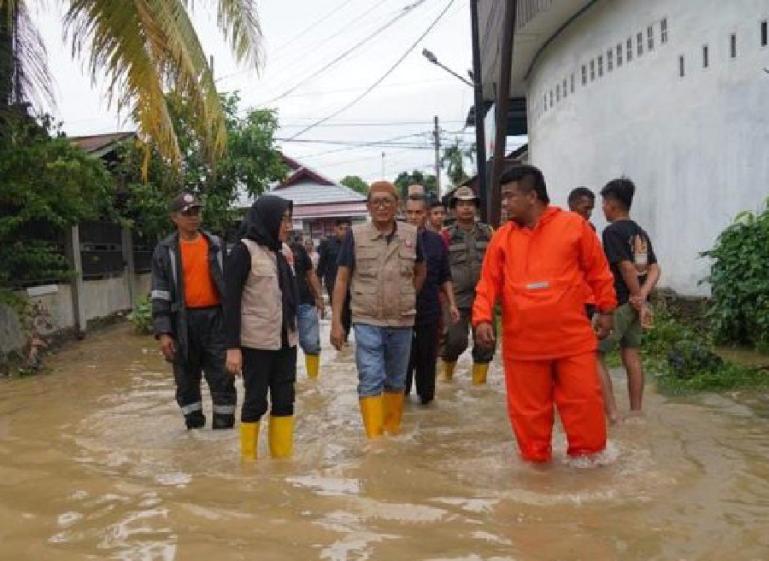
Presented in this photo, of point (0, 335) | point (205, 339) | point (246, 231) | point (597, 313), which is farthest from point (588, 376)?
point (0, 335)

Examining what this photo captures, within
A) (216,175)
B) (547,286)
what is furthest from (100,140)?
(547,286)

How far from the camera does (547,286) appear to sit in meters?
4.56

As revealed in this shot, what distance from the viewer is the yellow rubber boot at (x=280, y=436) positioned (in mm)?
5156

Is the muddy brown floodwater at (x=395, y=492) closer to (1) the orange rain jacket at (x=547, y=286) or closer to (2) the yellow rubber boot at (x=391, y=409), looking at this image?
(2) the yellow rubber boot at (x=391, y=409)

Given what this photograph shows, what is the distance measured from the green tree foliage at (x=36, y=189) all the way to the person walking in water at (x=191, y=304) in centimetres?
514

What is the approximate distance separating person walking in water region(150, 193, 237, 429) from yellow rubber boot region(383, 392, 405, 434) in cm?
110

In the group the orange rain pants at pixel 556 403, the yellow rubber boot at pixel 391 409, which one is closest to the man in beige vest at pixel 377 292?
the yellow rubber boot at pixel 391 409

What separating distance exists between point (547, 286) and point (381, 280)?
4.37 ft

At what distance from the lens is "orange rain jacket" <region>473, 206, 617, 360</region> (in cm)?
456

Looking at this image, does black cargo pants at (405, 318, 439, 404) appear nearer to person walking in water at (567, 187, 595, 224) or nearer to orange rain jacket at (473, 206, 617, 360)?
person walking in water at (567, 187, 595, 224)

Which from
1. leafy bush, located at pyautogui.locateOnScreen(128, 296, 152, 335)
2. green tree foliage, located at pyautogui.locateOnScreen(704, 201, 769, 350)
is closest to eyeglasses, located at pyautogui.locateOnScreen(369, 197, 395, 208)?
green tree foliage, located at pyautogui.locateOnScreen(704, 201, 769, 350)

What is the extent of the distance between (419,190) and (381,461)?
114 inches

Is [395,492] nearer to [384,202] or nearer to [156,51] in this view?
[384,202]

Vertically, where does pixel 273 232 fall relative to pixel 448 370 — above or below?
above
